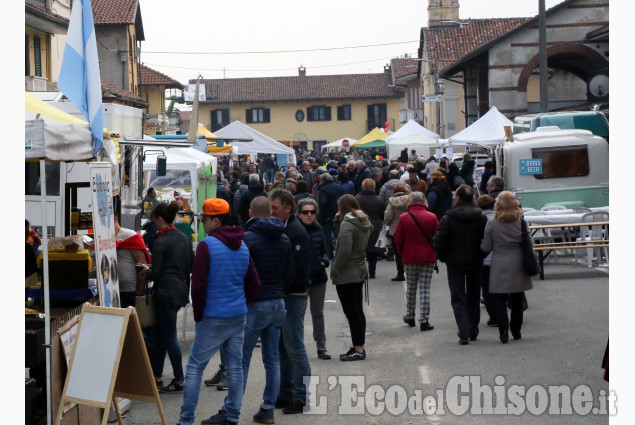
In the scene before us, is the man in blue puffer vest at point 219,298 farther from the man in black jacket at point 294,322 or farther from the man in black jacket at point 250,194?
the man in black jacket at point 250,194

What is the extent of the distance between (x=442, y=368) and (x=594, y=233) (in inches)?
273

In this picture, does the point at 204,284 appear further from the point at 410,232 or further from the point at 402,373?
the point at 410,232

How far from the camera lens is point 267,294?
7645 millimetres

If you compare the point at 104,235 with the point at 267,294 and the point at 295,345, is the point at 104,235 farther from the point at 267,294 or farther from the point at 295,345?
the point at 295,345

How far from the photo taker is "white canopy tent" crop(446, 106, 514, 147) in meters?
24.7

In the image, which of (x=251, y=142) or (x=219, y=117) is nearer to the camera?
(x=251, y=142)

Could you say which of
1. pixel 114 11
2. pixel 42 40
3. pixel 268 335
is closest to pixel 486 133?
pixel 42 40

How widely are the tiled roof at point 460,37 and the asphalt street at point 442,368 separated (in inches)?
1769

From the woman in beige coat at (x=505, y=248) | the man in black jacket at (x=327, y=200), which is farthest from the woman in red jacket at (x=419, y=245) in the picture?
the man in black jacket at (x=327, y=200)

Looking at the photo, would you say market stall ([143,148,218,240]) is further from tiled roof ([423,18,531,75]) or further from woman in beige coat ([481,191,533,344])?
tiled roof ([423,18,531,75])

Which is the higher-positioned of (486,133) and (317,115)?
(317,115)

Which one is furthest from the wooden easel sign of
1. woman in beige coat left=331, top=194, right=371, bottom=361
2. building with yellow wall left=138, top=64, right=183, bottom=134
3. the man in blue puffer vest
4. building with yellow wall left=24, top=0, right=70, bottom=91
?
building with yellow wall left=138, top=64, right=183, bottom=134

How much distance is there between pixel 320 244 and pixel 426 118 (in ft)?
199

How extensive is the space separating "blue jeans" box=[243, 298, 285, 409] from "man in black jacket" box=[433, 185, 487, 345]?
3.38 m
